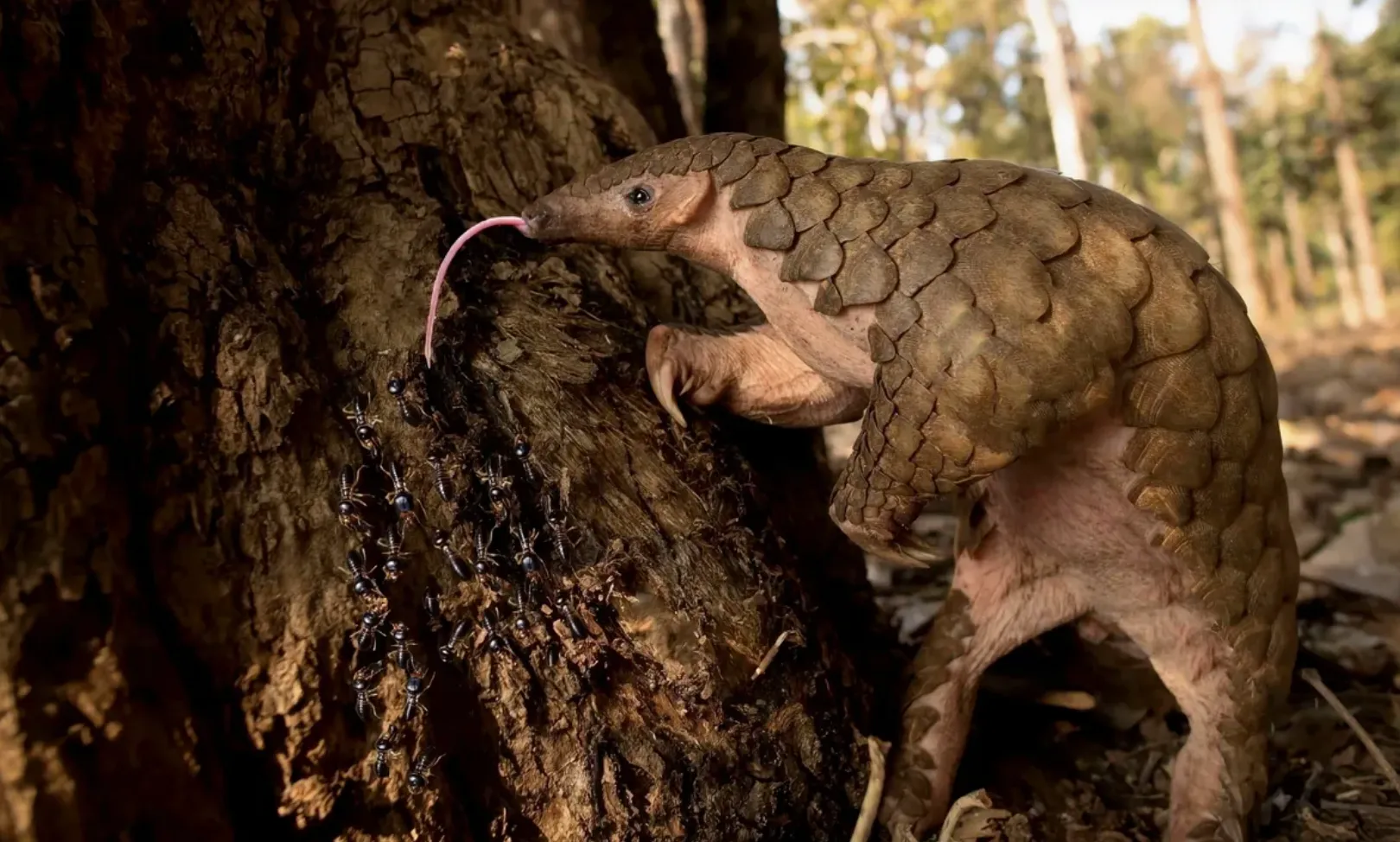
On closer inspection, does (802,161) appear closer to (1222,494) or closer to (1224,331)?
(1224,331)

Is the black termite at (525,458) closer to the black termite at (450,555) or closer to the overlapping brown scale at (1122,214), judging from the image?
the black termite at (450,555)

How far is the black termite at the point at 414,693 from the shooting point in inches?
52.3

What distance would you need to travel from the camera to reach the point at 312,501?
1381 mm

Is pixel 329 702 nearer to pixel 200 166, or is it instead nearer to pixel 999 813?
pixel 200 166

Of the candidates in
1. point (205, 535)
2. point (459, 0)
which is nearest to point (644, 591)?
point (205, 535)

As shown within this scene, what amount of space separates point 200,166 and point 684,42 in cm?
362

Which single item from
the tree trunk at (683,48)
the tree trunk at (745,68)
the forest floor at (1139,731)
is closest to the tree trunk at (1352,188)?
the tree trunk at (683,48)

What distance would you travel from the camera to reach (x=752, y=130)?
3.24m

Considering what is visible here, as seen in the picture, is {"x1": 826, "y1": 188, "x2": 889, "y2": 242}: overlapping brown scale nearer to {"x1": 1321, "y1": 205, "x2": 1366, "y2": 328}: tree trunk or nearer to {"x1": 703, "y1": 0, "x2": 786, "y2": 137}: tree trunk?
{"x1": 703, "y1": 0, "x2": 786, "y2": 137}: tree trunk

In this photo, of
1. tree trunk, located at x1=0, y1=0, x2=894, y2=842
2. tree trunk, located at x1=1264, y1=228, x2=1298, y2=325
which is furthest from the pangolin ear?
tree trunk, located at x1=1264, y1=228, x2=1298, y2=325

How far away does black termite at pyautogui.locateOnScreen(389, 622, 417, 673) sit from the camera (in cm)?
135

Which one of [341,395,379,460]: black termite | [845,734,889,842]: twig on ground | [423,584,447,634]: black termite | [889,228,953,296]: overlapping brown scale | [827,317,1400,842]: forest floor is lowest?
[827,317,1400,842]: forest floor

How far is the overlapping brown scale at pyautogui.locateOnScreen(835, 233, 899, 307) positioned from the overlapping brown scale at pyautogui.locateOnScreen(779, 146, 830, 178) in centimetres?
17

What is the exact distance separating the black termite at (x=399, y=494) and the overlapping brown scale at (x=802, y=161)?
785 mm
